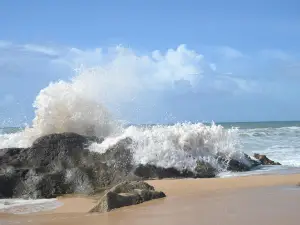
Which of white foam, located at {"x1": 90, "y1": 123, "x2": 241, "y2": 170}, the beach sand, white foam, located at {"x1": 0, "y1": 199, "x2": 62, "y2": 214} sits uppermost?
white foam, located at {"x1": 90, "y1": 123, "x2": 241, "y2": 170}

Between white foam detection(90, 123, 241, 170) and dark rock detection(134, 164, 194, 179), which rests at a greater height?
white foam detection(90, 123, 241, 170)

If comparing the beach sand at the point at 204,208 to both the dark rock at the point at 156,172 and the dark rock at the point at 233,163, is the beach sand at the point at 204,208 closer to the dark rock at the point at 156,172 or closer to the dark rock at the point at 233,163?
the dark rock at the point at 156,172

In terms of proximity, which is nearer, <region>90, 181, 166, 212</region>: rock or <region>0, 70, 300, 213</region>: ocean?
<region>90, 181, 166, 212</region>: rock

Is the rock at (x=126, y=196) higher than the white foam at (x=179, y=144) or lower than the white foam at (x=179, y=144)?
→ lower

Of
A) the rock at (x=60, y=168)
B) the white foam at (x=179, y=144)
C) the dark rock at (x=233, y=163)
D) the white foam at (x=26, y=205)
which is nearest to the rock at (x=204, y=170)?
the white foam at (x=179, y=144)

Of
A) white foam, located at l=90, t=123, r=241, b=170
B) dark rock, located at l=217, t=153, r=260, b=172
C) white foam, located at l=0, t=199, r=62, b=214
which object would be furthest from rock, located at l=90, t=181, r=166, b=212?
dark rock, located at l=217, t=153, r=260, b=172

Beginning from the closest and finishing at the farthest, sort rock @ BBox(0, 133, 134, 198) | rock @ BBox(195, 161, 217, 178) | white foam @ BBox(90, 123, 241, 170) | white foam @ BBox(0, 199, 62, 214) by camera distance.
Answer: white foam @ BBox(0, 199, 62, 214) → rock @ BBox(0, 133, 134, 198) → rock @ BBox(195, 161, 217, 178) → white foam @ BBox(90, 123, 241, 170)

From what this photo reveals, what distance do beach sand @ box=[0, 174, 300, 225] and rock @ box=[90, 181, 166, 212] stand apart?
143 mm

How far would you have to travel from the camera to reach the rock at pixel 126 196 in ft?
19.7

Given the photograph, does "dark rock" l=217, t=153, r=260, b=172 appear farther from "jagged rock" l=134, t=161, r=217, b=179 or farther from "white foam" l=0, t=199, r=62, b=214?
"white foam" l=0, t=199, r=62, b=214

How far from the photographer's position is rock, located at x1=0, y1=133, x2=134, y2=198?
8320 mm

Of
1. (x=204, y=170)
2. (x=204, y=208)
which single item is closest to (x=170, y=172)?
(x=204, y=170)

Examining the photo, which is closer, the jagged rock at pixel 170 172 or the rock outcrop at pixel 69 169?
the rock outcrop at pixel 69 169

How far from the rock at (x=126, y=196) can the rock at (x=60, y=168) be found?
1.74 metres
